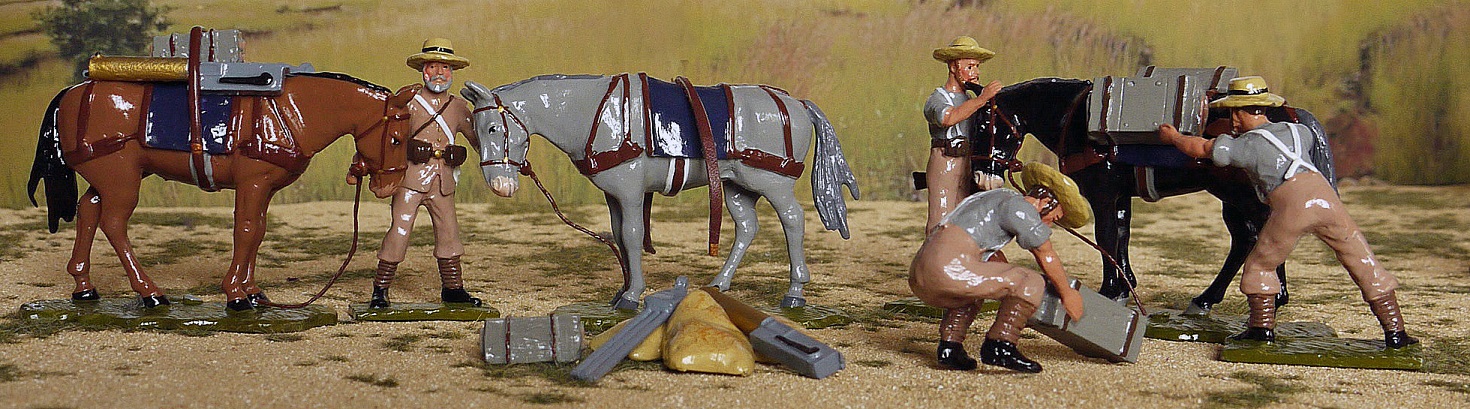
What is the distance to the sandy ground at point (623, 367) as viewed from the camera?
4.25 meters

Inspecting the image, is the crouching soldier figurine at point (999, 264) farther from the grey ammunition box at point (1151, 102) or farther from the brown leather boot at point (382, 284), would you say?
the brown leather boot at point (382, 284)

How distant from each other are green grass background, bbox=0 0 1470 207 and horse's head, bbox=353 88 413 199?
202 inches

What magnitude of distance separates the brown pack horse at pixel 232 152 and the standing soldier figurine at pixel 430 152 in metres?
0.09

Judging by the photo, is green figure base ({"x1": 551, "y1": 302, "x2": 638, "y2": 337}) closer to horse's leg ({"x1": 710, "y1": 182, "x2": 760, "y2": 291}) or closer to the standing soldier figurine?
horse's leg ({"x1": 710, "y1": 182, "x2": 760, "y2": 291})

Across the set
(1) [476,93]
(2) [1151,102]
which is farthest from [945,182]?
(1) [476,93]

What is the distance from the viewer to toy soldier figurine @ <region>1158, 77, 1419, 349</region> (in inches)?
184

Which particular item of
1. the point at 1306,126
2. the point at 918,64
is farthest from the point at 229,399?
the point at 918,64

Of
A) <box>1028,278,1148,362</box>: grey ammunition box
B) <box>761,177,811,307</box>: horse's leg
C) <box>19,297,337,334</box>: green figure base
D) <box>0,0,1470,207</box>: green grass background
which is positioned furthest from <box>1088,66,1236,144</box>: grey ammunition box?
<box>0,0,1470,207</box>: green grass background

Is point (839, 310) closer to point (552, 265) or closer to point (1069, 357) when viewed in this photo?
point (1069, 357)

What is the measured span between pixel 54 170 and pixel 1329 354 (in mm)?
5488

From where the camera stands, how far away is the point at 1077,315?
455 centimetres

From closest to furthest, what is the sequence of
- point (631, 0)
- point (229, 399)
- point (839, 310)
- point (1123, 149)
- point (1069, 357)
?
1. point (229, 399)
2. point (1069, 357)
3. point (1123, 149)
4. point (839, 310)
5. point (631, 0)

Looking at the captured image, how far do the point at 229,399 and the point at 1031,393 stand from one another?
272 centimetres

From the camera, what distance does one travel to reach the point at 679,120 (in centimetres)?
560
